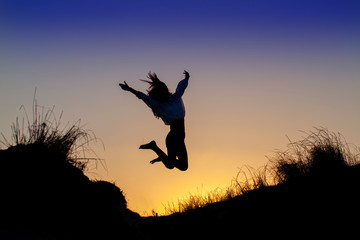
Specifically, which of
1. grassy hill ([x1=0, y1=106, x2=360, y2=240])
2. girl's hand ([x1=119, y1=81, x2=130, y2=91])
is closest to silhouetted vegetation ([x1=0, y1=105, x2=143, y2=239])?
grassy hill ([x1=0, y1=106, x2=360, y2=240])

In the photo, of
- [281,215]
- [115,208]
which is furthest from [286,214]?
[115,208]

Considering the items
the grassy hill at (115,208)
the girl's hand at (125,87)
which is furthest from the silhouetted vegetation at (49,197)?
the girl's hand at (125,87)

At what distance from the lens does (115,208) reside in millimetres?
3512

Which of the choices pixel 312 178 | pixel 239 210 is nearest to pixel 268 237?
pixel 239 210

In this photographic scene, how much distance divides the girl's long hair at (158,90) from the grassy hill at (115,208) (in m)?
1.59

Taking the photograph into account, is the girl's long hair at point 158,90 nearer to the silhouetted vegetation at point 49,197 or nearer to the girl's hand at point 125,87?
the girl's hand at point 125,87

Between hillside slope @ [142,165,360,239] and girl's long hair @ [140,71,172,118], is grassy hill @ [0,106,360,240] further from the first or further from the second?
girl's long hair @ [140,71,172,118]

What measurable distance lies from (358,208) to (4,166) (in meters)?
3.35

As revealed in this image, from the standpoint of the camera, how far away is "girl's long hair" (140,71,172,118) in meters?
5.09

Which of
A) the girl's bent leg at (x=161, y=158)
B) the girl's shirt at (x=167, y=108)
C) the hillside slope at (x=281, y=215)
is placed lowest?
the hillside slope at (x=281, y=215)

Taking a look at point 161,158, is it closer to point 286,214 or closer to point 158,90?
point 158,90

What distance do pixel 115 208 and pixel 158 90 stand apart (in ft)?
7.34

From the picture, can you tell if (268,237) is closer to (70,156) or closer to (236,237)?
(236,237)

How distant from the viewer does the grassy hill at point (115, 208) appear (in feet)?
8.55
